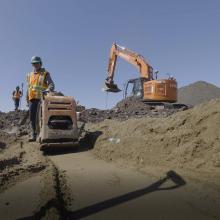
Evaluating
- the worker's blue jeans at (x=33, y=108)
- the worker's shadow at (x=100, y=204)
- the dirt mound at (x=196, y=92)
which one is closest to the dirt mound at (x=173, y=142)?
the worker's shadow at (x=100, y=204)

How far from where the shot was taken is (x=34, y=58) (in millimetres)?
8641

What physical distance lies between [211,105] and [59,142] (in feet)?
11.3

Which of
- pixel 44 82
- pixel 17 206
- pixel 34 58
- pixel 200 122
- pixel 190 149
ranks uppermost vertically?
pixel 34 58

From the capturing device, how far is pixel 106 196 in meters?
4.12

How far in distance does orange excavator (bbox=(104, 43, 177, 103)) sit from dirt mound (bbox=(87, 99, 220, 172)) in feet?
34.6

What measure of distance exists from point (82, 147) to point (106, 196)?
4.76 m

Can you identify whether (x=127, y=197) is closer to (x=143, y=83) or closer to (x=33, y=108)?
(x=33, y=108)

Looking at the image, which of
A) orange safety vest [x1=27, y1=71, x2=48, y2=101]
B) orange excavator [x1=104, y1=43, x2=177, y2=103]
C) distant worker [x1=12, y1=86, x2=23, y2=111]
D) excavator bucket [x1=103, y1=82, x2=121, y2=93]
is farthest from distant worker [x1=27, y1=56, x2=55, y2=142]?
distant worker [x1=12, y1=86, x2=23, y2=111]

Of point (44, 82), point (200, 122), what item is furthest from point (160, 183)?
point (44, 82)

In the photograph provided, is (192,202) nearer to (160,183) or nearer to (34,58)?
(160,183)

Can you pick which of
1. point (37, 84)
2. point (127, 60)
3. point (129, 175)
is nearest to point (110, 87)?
point (127, 60)

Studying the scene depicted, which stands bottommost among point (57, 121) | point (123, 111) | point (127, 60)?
point (57, 121)

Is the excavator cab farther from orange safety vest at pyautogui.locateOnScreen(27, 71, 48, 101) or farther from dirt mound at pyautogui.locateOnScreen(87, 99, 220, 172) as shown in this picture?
dirt mound at pyautogui.locateOnScreen(87, 99, 220, 172)

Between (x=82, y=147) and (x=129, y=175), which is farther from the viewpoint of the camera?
(x=82, y=147)
